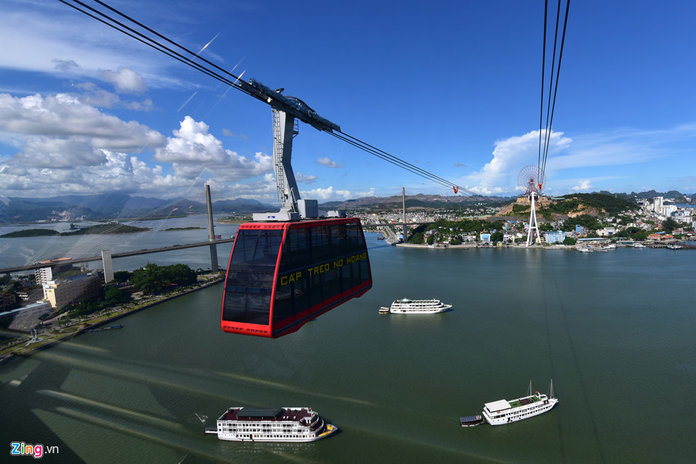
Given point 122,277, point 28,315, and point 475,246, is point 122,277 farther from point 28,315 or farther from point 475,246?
point 475,246

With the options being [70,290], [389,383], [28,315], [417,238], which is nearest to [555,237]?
[417,238]

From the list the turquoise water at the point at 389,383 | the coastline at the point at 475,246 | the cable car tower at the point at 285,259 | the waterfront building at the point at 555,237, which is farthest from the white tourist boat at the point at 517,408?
the waterfront building at the point at 555,237

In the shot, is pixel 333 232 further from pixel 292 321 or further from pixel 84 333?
pixel 84 333

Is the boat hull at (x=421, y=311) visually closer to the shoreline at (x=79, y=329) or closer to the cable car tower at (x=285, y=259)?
the cable car tower at (x=285, y=259)

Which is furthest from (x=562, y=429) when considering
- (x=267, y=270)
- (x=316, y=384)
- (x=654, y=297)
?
(x=654, y=297)

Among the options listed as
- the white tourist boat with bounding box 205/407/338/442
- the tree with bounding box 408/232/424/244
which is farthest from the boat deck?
the tree with bounding box 408/232/424/244

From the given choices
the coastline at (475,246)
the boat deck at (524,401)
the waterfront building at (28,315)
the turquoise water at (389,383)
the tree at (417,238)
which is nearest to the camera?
the turquoise water at (389,383)
